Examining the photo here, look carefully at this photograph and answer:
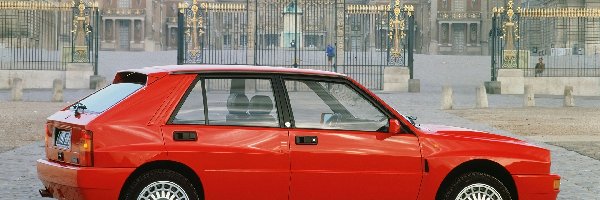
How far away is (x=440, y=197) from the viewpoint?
7.32 meters

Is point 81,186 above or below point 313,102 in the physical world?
below

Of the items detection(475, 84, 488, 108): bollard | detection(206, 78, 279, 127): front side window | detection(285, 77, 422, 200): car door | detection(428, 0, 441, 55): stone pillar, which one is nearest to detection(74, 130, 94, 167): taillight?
detection(206, 78, 279, 127): front side window

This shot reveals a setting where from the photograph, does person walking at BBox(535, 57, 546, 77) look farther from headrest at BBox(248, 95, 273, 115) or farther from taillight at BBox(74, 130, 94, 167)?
taillight at BBox(74, 130, 94, 167)

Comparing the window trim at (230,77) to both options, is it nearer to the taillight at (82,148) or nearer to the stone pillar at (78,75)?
the taillight at (82,148)

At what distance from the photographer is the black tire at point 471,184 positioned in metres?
7.23

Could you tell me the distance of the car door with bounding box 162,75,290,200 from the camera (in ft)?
22.3

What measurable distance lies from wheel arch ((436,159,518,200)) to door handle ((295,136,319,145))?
0.98 m

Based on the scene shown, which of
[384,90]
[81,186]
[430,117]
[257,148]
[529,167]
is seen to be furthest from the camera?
[384,90]

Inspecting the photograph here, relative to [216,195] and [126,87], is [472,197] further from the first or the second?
[126,87]

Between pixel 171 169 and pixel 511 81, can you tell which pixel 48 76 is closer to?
pixel 511 81

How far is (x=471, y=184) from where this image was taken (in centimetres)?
726

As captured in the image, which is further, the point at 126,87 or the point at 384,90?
the point at 384,90

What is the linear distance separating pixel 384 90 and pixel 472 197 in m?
31.0

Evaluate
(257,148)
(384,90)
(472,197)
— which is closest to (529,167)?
(472,197)
